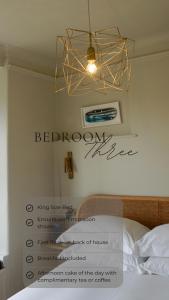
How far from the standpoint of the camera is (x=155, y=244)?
88.4 inches

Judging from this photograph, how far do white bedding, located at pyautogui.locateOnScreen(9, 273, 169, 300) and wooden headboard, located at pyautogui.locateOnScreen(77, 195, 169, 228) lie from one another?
72 cm

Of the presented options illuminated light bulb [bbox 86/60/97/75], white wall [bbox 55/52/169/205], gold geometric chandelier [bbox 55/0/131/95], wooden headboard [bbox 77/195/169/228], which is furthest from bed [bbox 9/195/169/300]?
illuminated light bulb [bbox 86/60/97/75]

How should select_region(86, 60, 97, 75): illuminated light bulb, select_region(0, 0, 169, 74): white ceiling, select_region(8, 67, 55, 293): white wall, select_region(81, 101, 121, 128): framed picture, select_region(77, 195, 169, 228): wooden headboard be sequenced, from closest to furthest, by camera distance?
1. select_region(86, 60, 97, 75): illuminated light bulb
2. select_region(0, 0, 169, 74): white ceiling
3. select_region(77, 195, 169, 228): wooden headboard
4. select_region(8, 67, 55, 293): white wall
5. select_region(81, 101, 121, 128): framed picture

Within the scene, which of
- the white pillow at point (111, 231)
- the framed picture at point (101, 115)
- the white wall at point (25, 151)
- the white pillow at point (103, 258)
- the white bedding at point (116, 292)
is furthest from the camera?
the framed picture at point (101, 115)

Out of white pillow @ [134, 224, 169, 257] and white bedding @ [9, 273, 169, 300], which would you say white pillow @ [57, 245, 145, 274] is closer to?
white pillow @ [134, 224, 169, 257]

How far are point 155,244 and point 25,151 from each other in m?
1.50

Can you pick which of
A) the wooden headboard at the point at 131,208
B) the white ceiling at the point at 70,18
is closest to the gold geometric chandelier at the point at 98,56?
the white ceiling at the point at 70,18

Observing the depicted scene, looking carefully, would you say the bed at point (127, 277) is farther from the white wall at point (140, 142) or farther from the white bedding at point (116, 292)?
the white wall at point (140, 142)

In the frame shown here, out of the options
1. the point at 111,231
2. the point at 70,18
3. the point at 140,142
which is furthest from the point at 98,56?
the point at 111,231

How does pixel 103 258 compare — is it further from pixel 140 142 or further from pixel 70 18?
pixel 70 18

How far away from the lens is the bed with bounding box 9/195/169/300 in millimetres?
1877

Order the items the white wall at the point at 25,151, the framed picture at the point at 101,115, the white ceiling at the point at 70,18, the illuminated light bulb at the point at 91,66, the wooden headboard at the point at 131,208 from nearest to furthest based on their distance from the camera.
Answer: the illuminated light bulb at the point at 91,66
the white ceiling at the point at 70,18
the wooden headboard at the point at 131,208
the white wall at the point at 25,151
the framed picture at the point at 101,115

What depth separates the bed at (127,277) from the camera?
188cm

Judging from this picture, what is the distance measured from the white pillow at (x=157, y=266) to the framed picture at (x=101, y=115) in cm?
135
